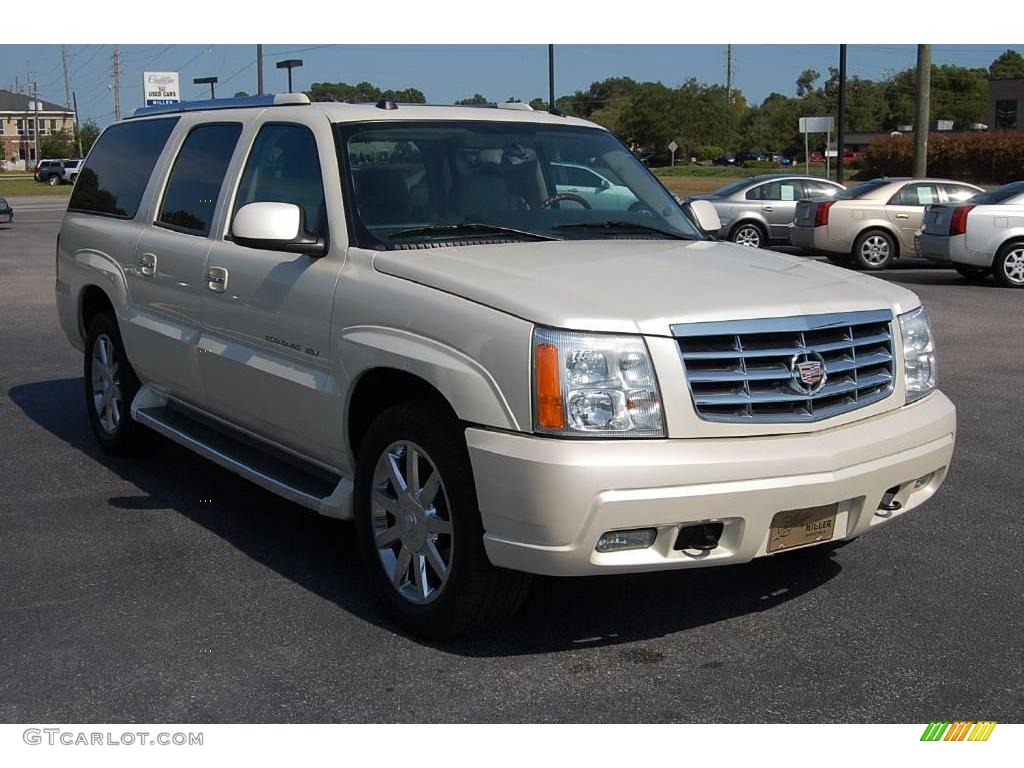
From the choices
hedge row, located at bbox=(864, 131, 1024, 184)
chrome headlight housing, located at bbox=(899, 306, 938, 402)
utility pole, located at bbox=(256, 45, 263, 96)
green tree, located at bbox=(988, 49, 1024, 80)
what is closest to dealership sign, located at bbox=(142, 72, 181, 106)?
utility pole, located at bbox=(256, 45, 263, 96)

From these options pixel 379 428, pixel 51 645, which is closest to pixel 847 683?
pixel 379 428

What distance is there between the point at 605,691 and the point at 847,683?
80cm

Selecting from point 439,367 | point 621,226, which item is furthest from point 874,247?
point 439,367

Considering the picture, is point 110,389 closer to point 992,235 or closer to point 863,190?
point 992,235

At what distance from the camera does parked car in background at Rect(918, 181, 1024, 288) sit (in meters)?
17.1

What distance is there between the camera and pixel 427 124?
18.3ft

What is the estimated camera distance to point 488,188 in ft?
17.8

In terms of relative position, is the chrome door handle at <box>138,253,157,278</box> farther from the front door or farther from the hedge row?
the hedge row

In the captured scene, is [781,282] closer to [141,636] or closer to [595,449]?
[595,449]

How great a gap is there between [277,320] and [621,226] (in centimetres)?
155

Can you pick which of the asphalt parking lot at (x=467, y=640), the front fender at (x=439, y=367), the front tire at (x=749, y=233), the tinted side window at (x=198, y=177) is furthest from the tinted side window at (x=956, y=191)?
the front fender at (x=439, y=367)

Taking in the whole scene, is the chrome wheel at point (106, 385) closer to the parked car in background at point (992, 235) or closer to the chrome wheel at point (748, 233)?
the parked car in background at point (992, 235)

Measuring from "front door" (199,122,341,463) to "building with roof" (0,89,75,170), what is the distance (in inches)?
5785

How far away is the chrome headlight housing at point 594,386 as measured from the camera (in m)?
4.01
